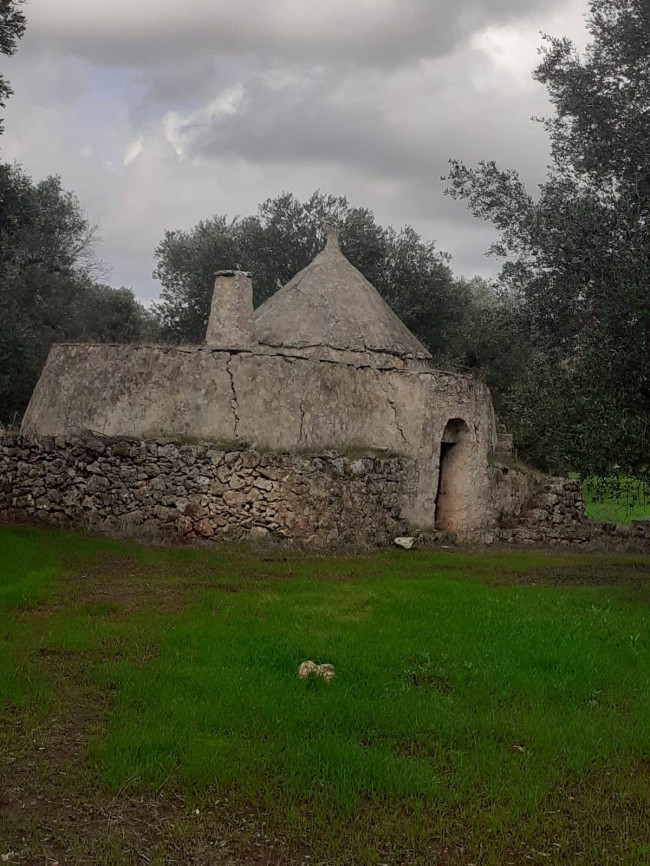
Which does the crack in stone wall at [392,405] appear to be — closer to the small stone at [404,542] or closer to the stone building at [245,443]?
the stone building at [245,443]

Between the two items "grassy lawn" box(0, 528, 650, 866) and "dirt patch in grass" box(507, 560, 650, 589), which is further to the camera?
"dirt patch in grass" box(507, 560, 650, 589)

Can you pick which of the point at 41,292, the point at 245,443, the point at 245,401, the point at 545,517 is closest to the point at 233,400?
the point at 245,401

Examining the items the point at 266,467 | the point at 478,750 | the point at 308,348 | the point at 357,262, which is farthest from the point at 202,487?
the point at 357,262

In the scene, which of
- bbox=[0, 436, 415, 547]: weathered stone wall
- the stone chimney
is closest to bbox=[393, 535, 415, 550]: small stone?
bbox=[0, 436, 415, 547]: weathered stone wall

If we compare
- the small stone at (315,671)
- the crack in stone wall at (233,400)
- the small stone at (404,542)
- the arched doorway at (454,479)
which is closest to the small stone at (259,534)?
the crack in stone wall at (233,400)

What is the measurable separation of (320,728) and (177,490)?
831 cm

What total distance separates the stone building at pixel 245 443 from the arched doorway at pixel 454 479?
0.07ft

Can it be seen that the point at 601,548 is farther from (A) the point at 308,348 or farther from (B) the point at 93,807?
(B) the point at 93,807

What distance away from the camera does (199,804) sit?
455 centimetres

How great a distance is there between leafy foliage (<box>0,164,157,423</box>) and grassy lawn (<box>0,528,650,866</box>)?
1168cm

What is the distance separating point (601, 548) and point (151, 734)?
1233cm

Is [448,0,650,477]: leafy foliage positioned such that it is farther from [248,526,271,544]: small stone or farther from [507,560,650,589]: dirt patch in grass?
[248,526,271,544]: small stone

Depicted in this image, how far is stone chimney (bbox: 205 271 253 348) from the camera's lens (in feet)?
51.1

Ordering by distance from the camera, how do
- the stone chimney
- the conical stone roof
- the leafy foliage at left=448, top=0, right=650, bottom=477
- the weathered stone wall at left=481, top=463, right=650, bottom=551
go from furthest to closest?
the conical stone roof
the weathered stone wall at left=481, top=463, right=650, bottom=551
the stone chimney
the leafy foliage at left=448, top=0, right=650, bottom=477
